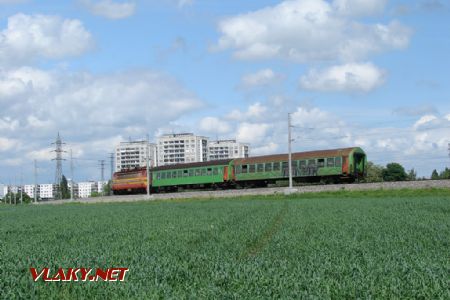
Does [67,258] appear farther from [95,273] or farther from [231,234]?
[231,234]

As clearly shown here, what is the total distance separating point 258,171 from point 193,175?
9563 millimetres

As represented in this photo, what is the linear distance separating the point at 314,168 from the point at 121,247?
38792 mm

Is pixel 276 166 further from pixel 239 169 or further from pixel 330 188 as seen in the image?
pixel 330 188

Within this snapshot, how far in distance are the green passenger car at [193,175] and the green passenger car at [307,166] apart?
171 cm

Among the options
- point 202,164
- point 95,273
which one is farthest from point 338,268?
point 202,164

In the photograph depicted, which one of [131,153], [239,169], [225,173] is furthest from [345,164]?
[131,153]

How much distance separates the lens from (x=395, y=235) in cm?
1393

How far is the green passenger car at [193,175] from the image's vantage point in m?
58.0

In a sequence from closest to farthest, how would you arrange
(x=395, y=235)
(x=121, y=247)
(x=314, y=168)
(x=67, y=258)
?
(x=67, y=258) → (x=121, y=247) → (x=395, y=235) → (x=314, y=168)

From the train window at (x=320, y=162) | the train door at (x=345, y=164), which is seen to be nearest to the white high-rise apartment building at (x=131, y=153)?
the train window at (x=320, y=162)

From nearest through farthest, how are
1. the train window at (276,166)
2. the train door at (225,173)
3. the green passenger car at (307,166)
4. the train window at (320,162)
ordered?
1. the green passenger car at (307,166)
2. the train window at (320,162)
3. the train window at (276,166)
4. the train door at (225,173)

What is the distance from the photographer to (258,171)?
5466cm

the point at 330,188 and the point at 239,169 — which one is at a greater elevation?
the point at 239,169

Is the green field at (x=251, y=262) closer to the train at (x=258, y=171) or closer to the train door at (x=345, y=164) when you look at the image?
the train door at (x=345, y=164)
